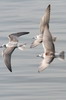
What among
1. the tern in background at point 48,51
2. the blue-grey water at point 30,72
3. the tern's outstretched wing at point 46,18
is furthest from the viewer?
the blue-grey water at point 30,72

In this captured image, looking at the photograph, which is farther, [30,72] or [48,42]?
[30,72]

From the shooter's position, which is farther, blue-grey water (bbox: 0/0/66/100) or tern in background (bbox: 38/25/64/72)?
blue-grey water (bbox: 0/0/66/100)

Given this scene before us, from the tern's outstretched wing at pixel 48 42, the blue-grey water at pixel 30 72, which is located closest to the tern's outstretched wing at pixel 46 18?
the tern's outstretched wing at pixel 48 42

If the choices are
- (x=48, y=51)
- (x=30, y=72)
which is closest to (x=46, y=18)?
(x=48, y=51)

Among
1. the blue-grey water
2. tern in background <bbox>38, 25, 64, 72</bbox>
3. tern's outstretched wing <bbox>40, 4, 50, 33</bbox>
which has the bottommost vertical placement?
the blue-grey water

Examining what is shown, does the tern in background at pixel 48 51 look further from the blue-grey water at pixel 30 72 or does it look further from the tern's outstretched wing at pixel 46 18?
the blue-grey water at pixel 30 72

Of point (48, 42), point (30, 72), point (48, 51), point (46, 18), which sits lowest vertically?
point (30, 72)

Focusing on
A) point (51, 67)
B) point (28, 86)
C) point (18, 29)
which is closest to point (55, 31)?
point (18, 29)

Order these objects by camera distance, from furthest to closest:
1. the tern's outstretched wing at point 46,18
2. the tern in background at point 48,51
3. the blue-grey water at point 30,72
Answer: the blue-grey water at point 30,72
the tern's outstretched wing at point 46,18
the tern in background at point 48,51

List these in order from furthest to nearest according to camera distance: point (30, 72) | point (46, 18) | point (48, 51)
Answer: point (30, 72) → point (46, 18) → point (48, 51)

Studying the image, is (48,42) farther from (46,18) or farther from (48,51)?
(46,18)

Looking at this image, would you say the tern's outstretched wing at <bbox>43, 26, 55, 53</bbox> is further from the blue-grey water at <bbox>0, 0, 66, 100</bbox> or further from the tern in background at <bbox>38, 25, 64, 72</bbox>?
the blue-grey water at <bbox>0, 0, 66, 100</bbox>

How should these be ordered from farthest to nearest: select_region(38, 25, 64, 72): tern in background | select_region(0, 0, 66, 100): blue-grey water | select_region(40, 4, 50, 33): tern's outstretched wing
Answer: select_region(0, 0, 66, 100): blue-grey water → select_region(40, 4, 50, 33): tern's outstretched wing → select_region(38, 25, 64, 72): tern in background

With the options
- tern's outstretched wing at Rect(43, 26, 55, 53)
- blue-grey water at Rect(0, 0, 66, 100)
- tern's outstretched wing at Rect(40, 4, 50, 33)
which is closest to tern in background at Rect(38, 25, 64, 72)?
tern's outstretched wing at Rect(43, 26, 55, 53)
